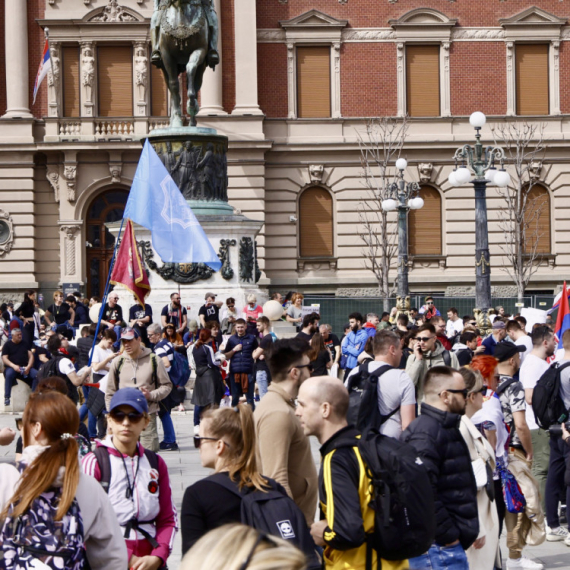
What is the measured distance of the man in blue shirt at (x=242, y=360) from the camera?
682 inches

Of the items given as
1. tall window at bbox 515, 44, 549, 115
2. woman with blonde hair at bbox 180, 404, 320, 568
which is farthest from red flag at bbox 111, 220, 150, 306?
tall window at bbox 515, 44, 549, 115

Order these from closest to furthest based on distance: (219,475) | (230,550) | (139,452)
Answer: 1. (230,550)
2. (219,475)
3. (139,452)

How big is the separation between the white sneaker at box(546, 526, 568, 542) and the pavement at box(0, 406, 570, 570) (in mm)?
75

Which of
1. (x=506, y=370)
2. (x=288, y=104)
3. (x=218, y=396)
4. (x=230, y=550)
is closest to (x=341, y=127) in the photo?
(x=288, y=104)

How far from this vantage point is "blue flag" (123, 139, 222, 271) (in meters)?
14.9

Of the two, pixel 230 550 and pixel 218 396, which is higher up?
pixel 230 550

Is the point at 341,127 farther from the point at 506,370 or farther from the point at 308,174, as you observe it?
the point at 506,370

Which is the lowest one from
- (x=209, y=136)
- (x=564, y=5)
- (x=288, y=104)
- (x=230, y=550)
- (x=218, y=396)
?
(x=218, y=396)

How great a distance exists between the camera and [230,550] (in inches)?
94.9

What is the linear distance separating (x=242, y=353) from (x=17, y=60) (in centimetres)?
2560

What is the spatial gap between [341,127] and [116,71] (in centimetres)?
813

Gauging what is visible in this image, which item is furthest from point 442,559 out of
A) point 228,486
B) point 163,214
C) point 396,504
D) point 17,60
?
point 17,60

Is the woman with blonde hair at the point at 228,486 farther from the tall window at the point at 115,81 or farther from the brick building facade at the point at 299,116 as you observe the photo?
the tall window at the point at 115,81

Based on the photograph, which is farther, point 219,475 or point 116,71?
point 116,71
